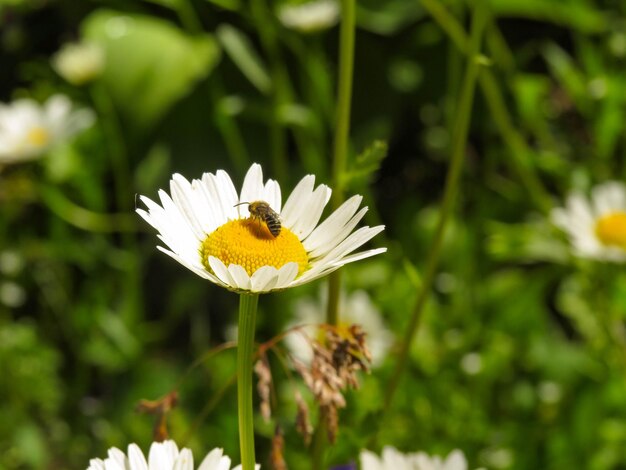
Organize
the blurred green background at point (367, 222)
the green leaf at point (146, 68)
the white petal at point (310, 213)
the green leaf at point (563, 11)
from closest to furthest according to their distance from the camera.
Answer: the white petal at point (310, 213) → the blurred green background at point (367, 222) → the green leaf at point (563, 11) → the green leaf at point (146, 68)

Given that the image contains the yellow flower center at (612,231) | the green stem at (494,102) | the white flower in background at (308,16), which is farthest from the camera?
the white flower in background at (308,16)

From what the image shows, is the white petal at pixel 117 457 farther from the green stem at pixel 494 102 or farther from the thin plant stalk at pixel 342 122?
the green stem at pixel 494 102

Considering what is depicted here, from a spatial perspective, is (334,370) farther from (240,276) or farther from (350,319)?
(350,319)

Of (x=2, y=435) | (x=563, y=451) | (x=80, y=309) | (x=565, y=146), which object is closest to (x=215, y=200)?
(x=563, y=451)

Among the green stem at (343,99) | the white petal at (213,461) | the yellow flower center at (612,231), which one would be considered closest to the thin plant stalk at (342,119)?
the green stem at (343,99)

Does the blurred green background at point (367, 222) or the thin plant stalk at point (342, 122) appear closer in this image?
the thin plant stalk at point (342, 122)

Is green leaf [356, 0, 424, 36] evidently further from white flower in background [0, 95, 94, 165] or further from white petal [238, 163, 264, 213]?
white petal [238, 163, 264, 213]
